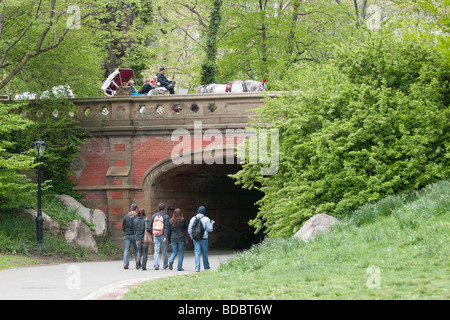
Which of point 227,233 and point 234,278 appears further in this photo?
point 227,233

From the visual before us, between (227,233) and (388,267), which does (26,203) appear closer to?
(227,233)

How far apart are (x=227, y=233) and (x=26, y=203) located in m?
11.2

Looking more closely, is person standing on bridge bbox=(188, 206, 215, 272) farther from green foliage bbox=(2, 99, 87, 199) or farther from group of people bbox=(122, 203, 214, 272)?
green foliage bbox=(2, 99, 87, 199)

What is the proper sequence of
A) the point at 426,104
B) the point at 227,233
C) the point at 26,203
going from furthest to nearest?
the point at 227,233 → the point at 26,203 → the point at 426,104

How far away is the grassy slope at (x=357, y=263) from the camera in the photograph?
8.77m

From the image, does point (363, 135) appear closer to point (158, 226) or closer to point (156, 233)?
point (158, 226)

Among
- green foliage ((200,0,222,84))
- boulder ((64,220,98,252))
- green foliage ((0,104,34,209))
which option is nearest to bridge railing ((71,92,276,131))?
boulder ((64,220,98,252))

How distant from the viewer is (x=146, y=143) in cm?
2312

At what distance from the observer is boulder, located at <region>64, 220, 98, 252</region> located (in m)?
20.2

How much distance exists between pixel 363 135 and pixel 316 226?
2.84 meters

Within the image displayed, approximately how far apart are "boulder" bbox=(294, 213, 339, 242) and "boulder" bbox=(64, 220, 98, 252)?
27.8 ft

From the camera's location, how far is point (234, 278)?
35.7ft
